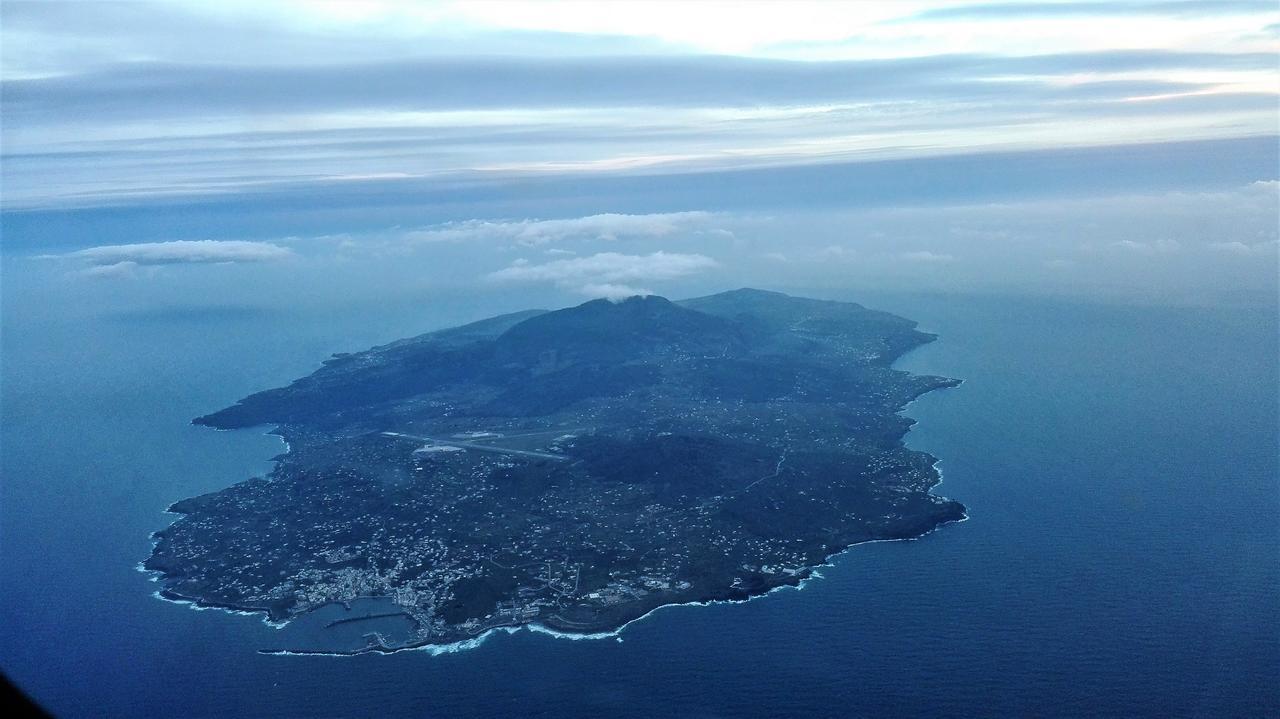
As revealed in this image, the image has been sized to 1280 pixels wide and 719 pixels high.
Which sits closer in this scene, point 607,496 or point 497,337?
point 607,496

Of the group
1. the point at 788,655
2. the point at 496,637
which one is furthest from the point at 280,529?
the point at 788,655

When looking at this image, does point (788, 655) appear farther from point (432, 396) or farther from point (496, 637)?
point (432, 396)

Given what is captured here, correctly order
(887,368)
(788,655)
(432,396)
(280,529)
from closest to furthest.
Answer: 1. (788,655)
2. (280,529)
3. (432,396)
4. (887,368)

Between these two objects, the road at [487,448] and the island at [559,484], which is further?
the road at [487,448]

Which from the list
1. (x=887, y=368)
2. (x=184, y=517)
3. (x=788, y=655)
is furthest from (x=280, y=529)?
(x=887, y=368)

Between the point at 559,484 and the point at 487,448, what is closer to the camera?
the point at 559,484

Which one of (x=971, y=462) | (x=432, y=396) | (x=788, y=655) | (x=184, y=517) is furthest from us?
(x=432, y=396)

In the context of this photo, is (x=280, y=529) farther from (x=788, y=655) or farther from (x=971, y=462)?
(x=971, y=462)

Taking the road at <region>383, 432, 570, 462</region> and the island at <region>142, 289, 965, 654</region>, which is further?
the road at <region>383, 432, 570, 462</region>
